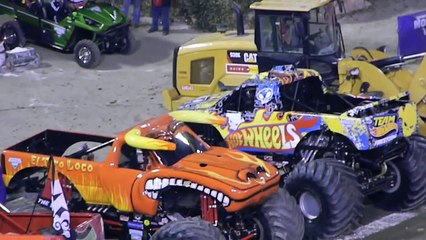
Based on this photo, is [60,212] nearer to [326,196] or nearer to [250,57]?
[326,196]

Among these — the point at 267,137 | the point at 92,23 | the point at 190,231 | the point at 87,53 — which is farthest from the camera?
the point at 92,23

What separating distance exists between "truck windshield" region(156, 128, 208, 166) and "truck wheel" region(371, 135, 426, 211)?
2.87 meters

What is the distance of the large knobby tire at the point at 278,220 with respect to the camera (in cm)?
1055

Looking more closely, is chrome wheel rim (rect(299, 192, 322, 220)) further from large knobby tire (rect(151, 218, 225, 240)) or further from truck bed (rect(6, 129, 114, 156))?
truck bed (rect(6, 129, 114, 156))

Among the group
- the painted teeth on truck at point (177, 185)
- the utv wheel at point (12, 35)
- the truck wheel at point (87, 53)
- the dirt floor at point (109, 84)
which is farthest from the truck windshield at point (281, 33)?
the utv wheel at point (12, 35)

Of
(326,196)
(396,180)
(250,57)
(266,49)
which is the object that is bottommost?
(396,180)

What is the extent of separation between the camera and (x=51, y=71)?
20688 millimetres

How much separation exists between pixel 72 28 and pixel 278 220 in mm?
11552

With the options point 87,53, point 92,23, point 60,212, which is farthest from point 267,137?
point 92,23

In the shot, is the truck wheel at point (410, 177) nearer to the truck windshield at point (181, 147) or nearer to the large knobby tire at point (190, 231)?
the truck windshield at point (181, 147)

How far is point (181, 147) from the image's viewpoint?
1129 cm

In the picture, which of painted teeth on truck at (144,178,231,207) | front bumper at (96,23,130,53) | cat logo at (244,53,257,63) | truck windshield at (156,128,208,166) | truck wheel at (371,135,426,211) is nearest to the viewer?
painted teeth on truck at (144,178,231,207)

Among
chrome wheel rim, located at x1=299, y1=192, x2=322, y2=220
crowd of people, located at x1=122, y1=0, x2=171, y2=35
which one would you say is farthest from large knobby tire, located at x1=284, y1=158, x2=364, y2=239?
crowd of people, located at x1=122, y1=0, x2=171, y2=35

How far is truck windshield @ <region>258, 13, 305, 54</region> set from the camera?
1552 cm
